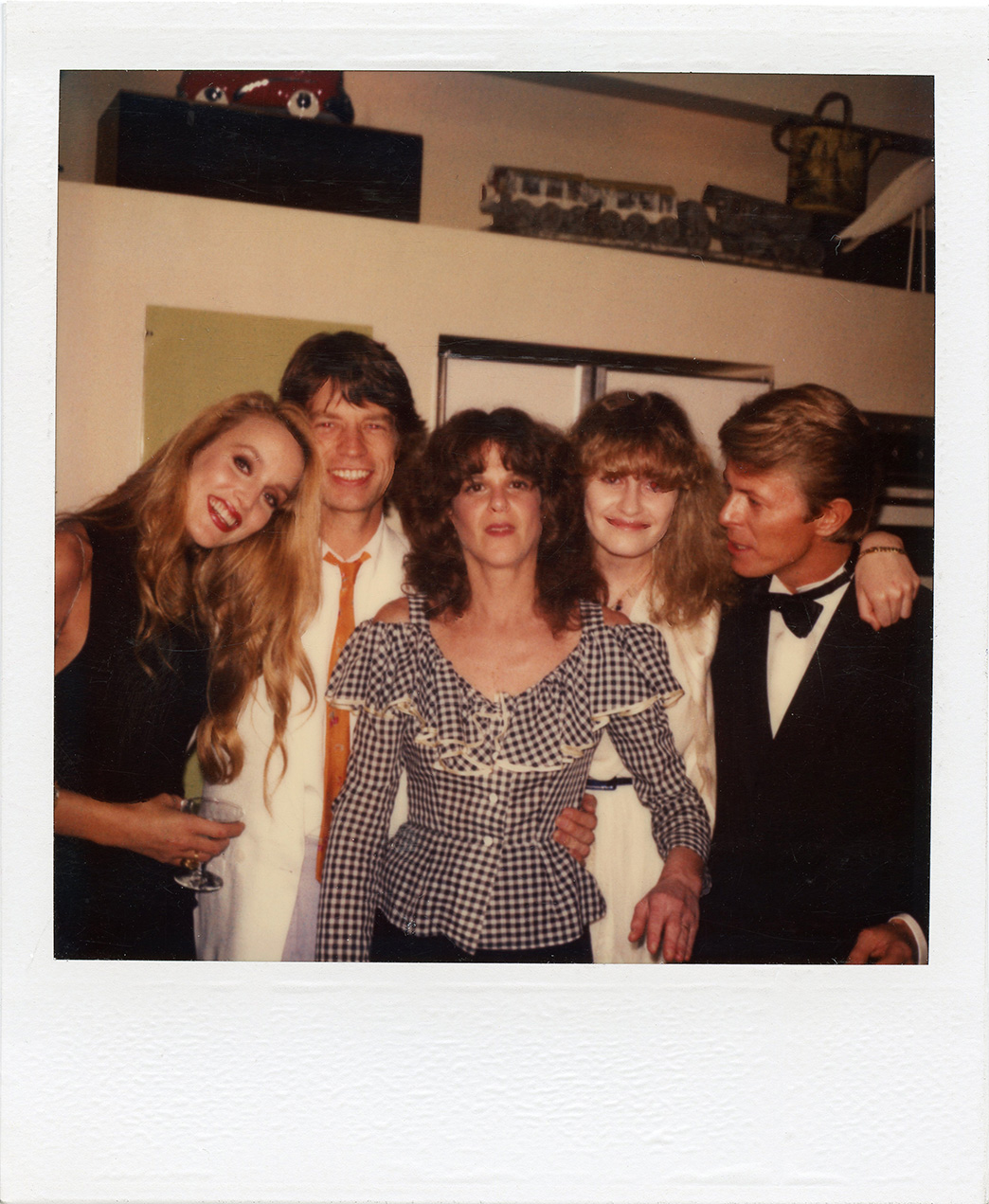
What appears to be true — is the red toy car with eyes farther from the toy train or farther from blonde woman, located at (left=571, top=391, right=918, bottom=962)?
blonde woman, located at (left=571, top=391, right=918, bottom=962)

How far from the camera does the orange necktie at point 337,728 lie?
5.64 feet

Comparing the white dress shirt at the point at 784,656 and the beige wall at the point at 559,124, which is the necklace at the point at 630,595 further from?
the beige wall at the point at 559,124

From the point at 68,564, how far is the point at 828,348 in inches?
56.1

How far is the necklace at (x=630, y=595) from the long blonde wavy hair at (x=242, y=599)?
21.3 inches

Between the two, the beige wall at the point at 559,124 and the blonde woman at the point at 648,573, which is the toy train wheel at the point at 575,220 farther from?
the blonde woman at the point at 648,573

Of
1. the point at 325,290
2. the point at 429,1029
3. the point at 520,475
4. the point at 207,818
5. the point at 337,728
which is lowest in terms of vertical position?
the point at 429,1029

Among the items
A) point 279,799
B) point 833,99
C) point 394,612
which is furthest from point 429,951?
point 833,99

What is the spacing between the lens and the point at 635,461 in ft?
5.69

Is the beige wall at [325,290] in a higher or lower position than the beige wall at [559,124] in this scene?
lower

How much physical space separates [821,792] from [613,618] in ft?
1.65

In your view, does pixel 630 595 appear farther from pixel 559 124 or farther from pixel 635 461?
pixel 559 124

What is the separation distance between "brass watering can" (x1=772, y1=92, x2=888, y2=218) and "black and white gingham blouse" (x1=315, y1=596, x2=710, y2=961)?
0.98m

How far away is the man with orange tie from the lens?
1702mm

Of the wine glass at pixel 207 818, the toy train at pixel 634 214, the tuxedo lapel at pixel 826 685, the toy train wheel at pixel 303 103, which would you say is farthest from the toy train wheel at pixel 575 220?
the wine glass at pixel 207 818
